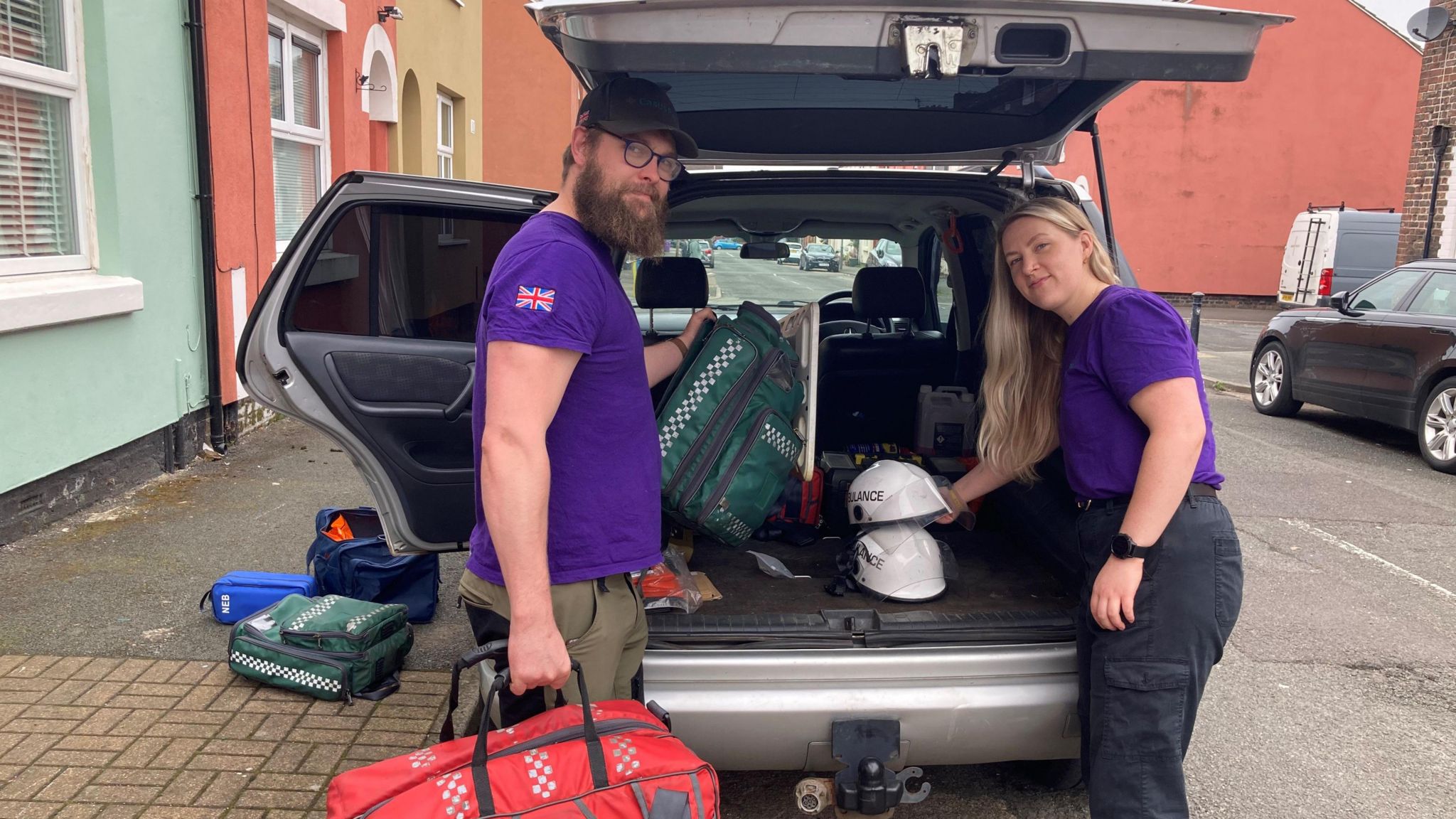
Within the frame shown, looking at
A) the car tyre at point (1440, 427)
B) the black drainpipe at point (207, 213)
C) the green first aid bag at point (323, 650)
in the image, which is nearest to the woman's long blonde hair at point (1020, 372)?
the green first aid bag at point (323, 650)

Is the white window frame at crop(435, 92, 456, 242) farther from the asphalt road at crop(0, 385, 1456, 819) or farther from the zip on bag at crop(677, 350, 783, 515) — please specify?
the zip on bag at crop(677, 350, 783, 515)

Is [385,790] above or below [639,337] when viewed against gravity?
below

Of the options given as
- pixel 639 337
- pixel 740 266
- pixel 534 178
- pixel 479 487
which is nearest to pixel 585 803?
pixel 479 487

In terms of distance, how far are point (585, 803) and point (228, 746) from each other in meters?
1.77

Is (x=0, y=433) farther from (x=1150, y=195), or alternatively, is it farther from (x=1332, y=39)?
(x=1332, y=39)

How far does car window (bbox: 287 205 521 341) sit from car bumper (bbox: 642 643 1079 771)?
1518mm

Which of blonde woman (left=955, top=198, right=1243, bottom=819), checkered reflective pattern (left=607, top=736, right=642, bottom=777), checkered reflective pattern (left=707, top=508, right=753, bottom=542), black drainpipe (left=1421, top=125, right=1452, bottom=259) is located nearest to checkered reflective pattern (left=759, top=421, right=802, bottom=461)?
checkered reflective pattern (left=707, top=508, right=753, bottom=542)

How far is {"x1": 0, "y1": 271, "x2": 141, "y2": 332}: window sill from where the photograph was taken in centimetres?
459

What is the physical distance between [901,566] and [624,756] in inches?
44.4

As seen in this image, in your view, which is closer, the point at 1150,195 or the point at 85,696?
the point at 85,696

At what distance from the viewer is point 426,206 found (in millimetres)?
3137

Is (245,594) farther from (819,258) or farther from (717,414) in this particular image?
Result: (819,258)

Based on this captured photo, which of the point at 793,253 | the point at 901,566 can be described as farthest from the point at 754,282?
the point at 901,566

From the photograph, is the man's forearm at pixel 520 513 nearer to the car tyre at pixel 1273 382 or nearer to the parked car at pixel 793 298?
the parked car at pixel 793 298
